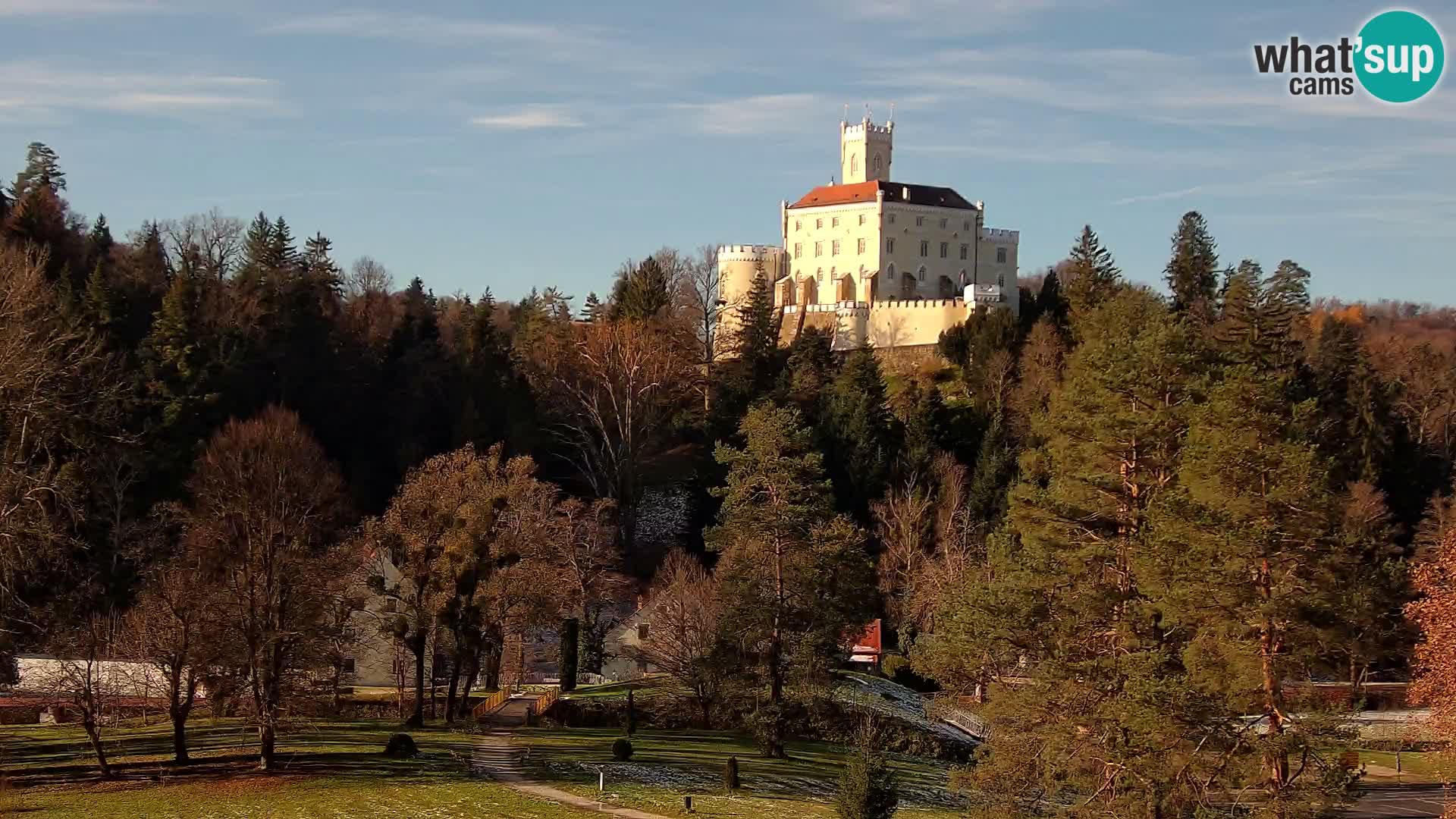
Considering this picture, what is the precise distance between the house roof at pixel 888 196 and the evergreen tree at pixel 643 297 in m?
26.1

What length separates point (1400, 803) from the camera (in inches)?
1638

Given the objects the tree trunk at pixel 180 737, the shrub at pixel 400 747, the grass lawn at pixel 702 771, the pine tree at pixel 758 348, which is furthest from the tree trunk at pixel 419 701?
the pine tree at pixel 758 348

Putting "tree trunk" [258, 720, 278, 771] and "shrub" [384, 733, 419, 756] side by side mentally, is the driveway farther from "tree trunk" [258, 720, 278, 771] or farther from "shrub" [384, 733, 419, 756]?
"tree trunk" [258, 720, 278, 771]

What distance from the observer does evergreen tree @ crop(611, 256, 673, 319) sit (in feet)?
287

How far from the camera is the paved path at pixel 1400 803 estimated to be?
38656mm

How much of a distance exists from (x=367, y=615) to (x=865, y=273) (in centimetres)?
6764

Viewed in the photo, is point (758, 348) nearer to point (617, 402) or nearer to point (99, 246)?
point (617, 402)

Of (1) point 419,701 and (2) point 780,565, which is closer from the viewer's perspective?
(2) point 780,565

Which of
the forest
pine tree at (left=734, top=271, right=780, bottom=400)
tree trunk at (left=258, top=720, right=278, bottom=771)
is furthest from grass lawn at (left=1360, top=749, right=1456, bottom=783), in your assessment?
pine tree at (left=734, top=271, right=780, bottom=400)

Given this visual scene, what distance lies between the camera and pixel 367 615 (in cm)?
4981

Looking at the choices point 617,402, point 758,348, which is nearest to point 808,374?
point 758,348

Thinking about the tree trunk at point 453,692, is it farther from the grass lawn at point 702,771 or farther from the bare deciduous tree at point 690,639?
the bare deciduous tree at point 690,639

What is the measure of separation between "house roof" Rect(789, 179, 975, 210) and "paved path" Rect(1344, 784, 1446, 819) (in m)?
73.4

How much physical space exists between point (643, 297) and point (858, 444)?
65.7ft
